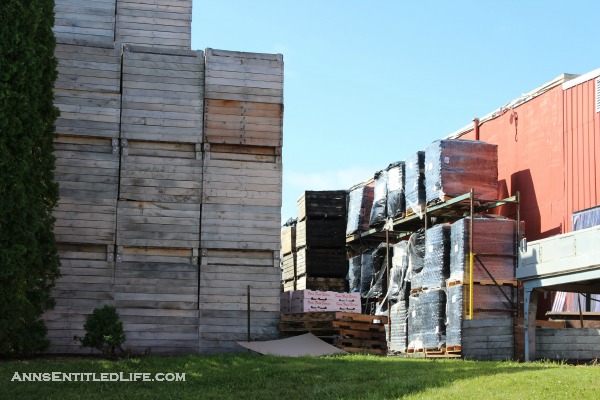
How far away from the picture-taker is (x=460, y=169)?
870 inches

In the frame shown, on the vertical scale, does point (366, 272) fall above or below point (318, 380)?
above

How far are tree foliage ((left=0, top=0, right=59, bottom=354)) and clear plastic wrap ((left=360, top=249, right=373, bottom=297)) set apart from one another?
11.8 meters

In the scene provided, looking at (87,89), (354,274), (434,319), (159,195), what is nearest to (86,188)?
(159,195)

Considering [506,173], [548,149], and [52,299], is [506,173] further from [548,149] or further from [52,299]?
[52,299]

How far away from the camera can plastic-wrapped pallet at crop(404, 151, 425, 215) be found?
76.0 ft

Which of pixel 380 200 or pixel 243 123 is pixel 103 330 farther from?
pixel 380 200

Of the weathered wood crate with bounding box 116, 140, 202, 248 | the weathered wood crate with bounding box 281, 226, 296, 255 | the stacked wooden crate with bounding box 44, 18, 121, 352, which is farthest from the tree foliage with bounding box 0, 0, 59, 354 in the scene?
the weathered wood crate with bounding box 281, 226, 296, 255

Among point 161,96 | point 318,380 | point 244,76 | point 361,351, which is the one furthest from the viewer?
point 244,76

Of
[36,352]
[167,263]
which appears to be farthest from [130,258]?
[36,352]

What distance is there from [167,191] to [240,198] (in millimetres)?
1468

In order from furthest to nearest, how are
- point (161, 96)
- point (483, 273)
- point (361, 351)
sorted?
point (483, 273)
point (161, 96)
point (361, 351)

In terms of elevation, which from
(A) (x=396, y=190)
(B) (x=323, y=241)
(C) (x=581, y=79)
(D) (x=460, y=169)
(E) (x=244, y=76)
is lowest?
(B) (x=323, y=241)

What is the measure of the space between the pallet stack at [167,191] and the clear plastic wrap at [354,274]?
928cm

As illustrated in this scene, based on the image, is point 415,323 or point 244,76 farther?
point 415,323
